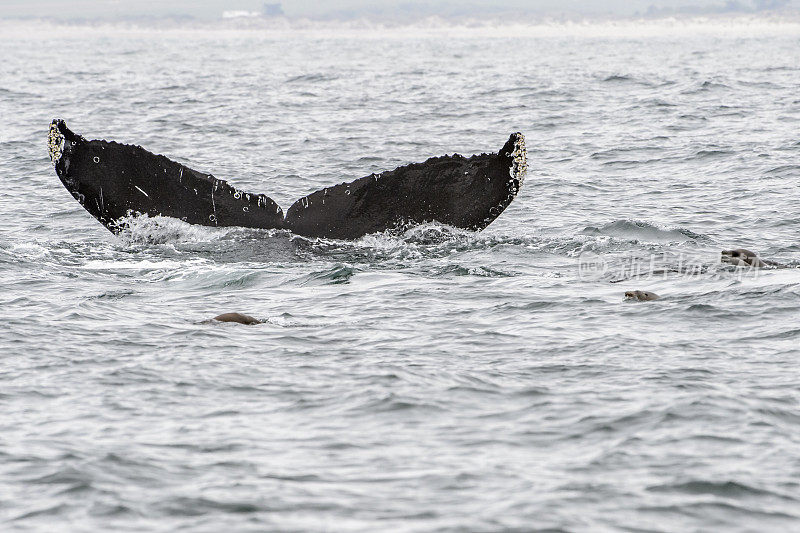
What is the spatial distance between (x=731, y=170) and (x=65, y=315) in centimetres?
1482

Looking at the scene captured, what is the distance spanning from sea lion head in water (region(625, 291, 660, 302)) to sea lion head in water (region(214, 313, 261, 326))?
12.1ft

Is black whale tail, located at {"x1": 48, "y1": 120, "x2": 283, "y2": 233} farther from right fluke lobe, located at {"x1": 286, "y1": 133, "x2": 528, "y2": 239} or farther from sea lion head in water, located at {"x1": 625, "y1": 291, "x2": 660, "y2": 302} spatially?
sea lion head in water, located at {"x1": 625, "y1": 291, "x2": 660, "y2": 302}

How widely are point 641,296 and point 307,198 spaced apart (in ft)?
12.3

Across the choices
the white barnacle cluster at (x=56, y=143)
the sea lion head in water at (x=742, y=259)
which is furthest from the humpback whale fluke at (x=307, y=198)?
the sea lion head in water at (x=742, y=259)

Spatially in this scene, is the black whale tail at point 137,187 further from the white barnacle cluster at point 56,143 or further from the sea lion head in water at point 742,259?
the sea lion head in water at point 742,259

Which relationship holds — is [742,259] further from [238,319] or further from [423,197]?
[238,319]

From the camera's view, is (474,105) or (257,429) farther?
(474,105)

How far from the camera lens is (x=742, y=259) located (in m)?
13.2

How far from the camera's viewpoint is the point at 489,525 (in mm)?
6457

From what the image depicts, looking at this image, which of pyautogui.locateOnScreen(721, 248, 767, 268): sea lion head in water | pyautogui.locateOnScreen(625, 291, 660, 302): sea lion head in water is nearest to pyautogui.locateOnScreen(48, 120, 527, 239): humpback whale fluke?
pyautogui.locateOnScreen(625, 291, 660, 302): sea lion head in water

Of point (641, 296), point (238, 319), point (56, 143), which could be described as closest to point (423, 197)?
point (641, 296)

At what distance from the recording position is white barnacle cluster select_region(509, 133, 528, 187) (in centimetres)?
1169

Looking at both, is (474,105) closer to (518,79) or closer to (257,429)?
(518,79)

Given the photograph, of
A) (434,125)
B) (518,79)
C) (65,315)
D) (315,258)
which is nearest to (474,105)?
(434,125)
